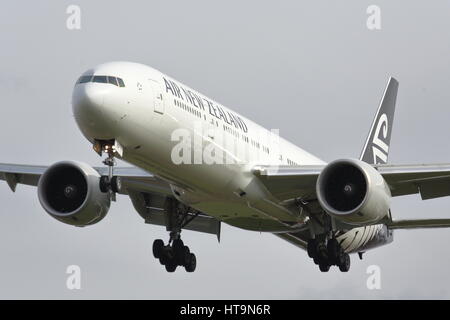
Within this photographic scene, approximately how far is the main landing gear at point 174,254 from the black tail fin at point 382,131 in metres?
9.91

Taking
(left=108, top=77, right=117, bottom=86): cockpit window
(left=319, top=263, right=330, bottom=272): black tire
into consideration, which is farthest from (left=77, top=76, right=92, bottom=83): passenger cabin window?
(left=319, top=263, right=330, bottom=272): black tire

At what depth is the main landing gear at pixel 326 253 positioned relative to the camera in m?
37.8

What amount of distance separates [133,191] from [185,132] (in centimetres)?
709

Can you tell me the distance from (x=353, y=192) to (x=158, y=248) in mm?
7699

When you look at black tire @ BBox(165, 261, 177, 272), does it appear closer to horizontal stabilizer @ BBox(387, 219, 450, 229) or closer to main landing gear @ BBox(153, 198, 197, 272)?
main landing gear @ BBox(153, 198, 197, 272)

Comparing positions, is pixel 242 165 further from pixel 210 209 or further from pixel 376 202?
pixel 376 202

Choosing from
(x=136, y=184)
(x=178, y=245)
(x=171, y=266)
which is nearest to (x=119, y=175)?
(x=136, y=184)

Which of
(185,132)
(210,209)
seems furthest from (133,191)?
(185,132)

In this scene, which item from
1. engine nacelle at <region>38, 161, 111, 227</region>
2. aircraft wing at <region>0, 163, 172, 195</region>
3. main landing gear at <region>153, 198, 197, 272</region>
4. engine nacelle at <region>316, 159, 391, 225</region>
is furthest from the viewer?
main landing gear at <region>153, 198, 197, 272</region>

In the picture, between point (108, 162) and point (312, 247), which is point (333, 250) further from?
point (108, 162)

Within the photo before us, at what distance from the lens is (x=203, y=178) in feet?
109

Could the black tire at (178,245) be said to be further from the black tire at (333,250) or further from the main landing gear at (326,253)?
the black tire at (333,250)

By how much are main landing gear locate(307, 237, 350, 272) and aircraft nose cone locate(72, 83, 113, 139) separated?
10519 mm

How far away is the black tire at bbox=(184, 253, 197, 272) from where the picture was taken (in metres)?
38.9
